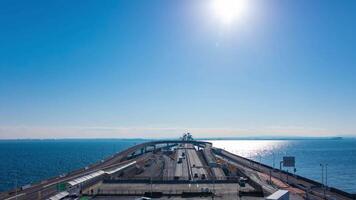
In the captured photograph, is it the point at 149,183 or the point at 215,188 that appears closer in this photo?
the point at 215,188

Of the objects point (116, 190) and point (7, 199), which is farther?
point (116, 190)

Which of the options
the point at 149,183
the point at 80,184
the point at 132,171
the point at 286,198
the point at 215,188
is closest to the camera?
the point at 286,198

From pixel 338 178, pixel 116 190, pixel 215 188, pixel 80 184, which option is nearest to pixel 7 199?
pixel 80 184

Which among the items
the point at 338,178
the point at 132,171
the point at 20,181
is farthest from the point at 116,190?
the point at 338,178

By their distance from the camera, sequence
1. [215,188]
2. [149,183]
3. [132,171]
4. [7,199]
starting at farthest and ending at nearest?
1. [132,171]
2. [149,183]
3. [215,188]
4. [7,199]

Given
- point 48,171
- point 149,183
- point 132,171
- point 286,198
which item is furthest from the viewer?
point 48,171

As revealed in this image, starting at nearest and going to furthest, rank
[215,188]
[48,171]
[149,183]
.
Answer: [215,188]
[149,183]
[48,171]

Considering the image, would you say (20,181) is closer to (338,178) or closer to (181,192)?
(181,192)

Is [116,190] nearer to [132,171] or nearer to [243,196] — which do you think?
[243,196]

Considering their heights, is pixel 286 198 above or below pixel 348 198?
above

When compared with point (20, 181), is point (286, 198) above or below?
above
